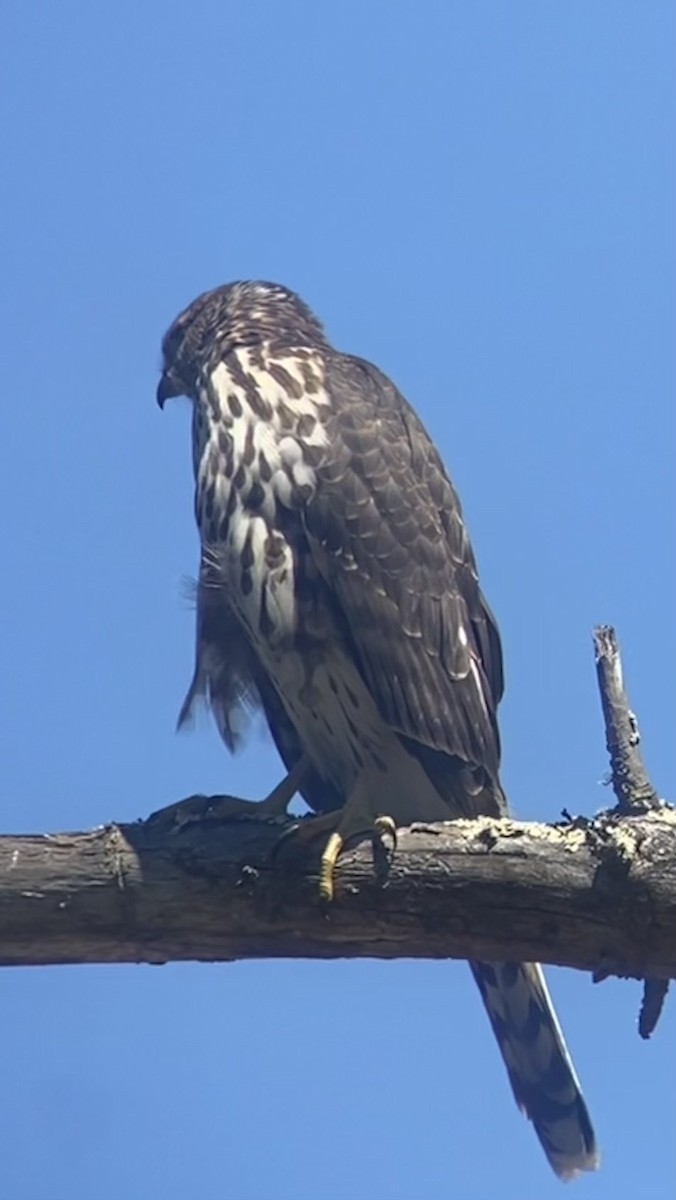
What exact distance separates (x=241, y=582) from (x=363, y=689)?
1.41ft

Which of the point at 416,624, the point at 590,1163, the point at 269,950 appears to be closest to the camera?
the point at 269,950

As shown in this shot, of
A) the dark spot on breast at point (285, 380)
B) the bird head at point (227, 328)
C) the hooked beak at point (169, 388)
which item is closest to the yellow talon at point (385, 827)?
the dark spot on breast at point (285, 380)

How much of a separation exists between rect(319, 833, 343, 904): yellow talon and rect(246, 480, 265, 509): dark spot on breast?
1.13 meters

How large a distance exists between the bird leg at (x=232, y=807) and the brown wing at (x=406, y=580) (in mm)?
408

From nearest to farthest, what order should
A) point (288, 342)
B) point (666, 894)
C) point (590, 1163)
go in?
point (666, 894), point (590, 1163), point (288, 342)

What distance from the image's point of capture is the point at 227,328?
546 centimetres

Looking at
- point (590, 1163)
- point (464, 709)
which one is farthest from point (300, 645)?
point (590, 1163)

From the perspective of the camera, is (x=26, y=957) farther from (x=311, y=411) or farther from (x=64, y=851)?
(x=311, y=411)

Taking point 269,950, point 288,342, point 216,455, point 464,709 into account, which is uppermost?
point 288,342

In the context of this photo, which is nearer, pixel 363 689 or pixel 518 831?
pixel 518 831

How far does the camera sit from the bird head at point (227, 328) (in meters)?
5.27

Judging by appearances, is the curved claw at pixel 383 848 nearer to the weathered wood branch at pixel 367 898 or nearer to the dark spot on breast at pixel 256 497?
the weathered wood branch at pixel 367 898

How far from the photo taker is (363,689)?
14.5 ft

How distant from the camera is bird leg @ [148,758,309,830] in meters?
3.73
